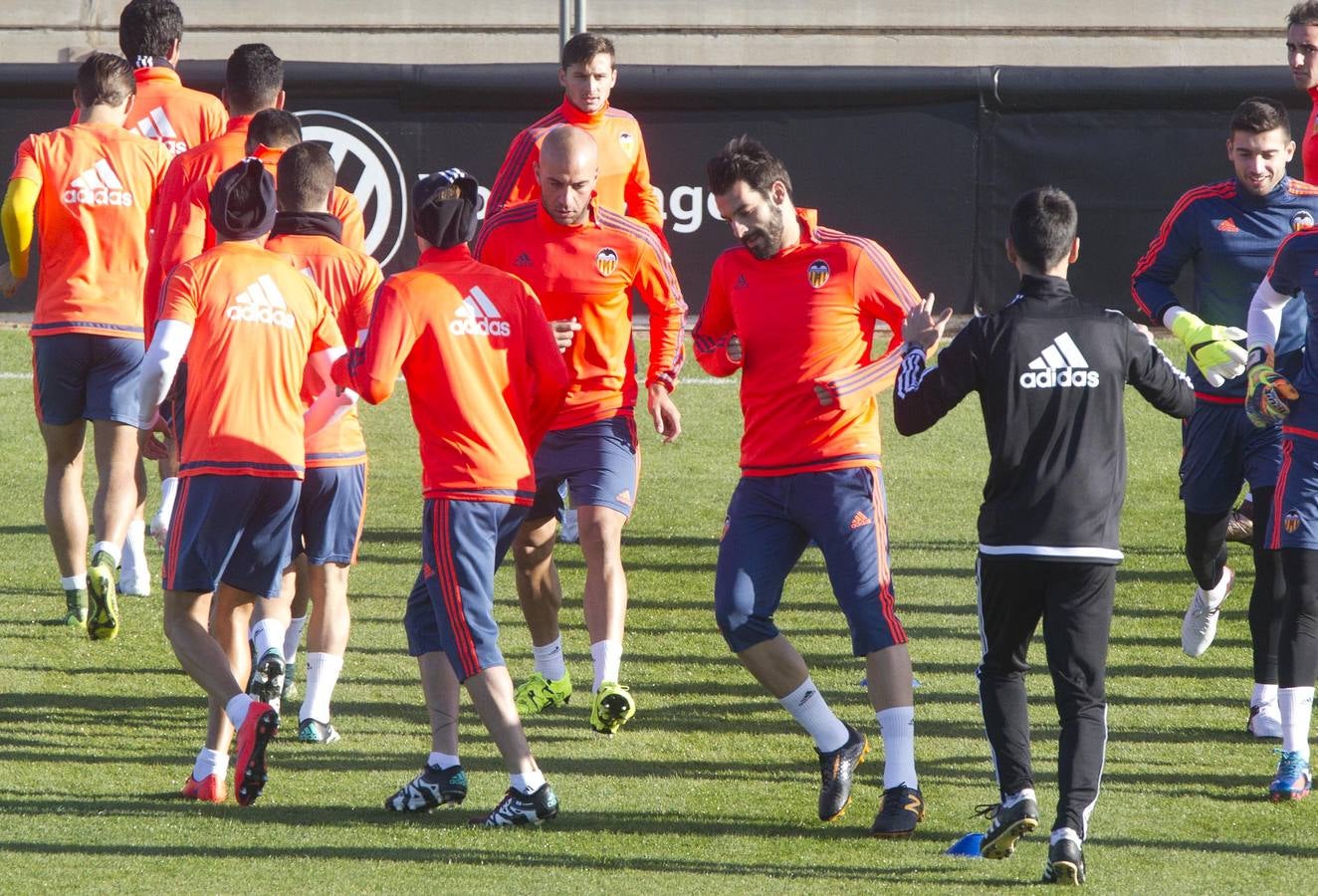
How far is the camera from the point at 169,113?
28.6 feet

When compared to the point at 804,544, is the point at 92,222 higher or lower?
higher

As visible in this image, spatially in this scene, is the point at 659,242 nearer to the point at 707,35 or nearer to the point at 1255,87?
the point at 1255,87

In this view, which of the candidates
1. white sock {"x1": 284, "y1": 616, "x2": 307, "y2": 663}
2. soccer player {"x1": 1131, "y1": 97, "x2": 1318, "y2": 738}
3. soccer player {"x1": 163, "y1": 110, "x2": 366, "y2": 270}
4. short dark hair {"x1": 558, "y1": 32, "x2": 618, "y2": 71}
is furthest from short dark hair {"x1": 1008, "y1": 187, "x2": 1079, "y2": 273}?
short dark hair {"x1": 558, "y1": 32, "x2": 618, "y2": 71}

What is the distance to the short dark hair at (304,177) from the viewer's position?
248 inches

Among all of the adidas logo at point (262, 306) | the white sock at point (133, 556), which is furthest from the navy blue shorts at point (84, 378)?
the adidas logo at point (262, 306)

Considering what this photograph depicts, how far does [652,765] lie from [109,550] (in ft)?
A: 8.93

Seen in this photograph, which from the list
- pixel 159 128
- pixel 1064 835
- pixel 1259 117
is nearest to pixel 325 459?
pixel 1064 835

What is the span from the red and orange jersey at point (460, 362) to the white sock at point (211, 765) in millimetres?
1114

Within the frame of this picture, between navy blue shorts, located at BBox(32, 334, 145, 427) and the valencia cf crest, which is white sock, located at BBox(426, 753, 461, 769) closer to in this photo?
the valencia cf crest

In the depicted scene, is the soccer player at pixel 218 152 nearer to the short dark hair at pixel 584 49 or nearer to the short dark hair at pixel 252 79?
the short dark hair at pixel 252 79

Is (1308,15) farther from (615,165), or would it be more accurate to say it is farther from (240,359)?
(240,359)

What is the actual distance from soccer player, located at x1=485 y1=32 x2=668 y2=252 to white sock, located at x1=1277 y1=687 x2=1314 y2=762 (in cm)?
363

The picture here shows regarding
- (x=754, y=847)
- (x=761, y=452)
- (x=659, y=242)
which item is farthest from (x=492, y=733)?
(x=659, y=242)

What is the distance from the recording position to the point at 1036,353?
5145mm
